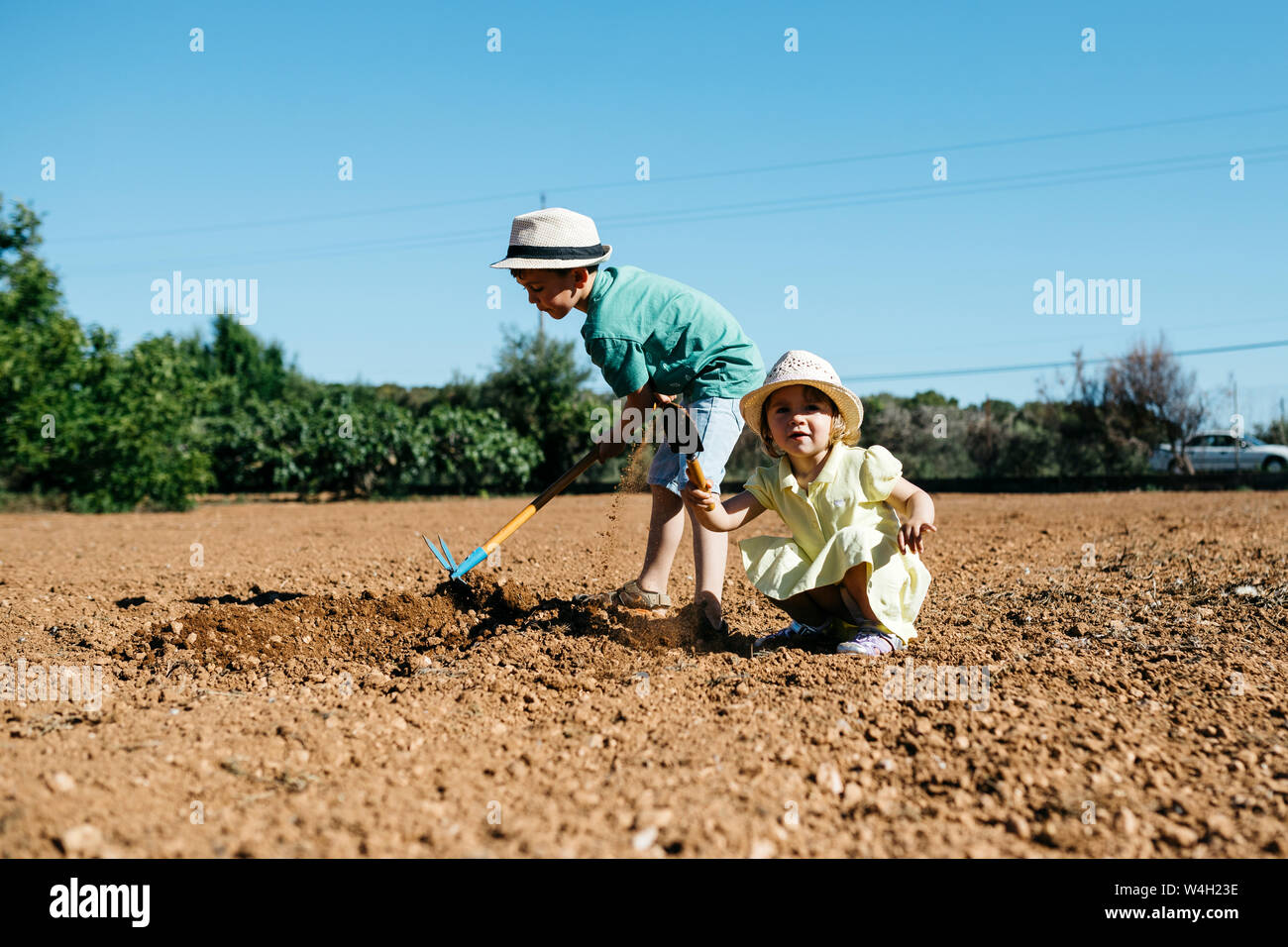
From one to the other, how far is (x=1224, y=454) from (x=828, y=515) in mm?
17450

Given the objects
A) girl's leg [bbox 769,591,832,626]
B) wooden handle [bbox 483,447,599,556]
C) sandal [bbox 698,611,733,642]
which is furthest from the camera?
wooden handle [bbox 483,447,599,556]

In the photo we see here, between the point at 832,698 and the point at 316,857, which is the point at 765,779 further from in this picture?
the point at 316,857

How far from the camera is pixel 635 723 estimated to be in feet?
7.79

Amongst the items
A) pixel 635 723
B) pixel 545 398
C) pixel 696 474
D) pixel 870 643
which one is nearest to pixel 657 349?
pixel 696 474

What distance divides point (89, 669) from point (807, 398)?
2.65 meters

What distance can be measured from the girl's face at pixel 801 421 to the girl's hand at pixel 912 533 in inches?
16.4

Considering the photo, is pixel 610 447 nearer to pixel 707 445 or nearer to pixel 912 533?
pixel 707 445

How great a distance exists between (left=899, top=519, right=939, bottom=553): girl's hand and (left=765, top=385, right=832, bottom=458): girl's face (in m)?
0.42

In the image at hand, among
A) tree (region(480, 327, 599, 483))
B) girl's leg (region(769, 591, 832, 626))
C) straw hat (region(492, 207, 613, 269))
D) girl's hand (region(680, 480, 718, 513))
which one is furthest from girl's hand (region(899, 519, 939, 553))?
tree (region(480, 327, 599, 483))

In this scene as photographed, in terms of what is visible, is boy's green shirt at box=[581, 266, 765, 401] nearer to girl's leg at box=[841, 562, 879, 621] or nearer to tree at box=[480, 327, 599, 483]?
girl's leg at box=[841, 562, 879, 621]

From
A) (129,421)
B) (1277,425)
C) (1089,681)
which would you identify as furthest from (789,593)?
(1277,425)

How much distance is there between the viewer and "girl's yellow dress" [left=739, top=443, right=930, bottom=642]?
2979 millimetres

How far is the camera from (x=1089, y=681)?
270 centimetres

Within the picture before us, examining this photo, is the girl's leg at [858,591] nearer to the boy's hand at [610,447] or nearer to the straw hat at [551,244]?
the boy's hand at [610,447]
